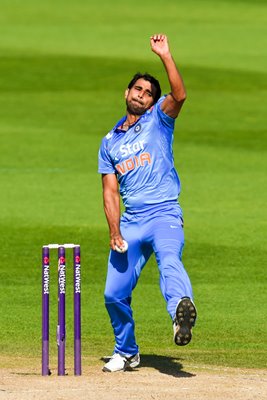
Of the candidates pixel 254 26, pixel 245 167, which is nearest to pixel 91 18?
pixel 254 26

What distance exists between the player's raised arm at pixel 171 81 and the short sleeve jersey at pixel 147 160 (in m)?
0.09

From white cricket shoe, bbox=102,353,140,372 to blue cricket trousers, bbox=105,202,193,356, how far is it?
0.05 m

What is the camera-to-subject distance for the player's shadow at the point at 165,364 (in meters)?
11.1

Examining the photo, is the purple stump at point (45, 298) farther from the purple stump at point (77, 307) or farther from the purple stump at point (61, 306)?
the purple stump at point (77, 307)

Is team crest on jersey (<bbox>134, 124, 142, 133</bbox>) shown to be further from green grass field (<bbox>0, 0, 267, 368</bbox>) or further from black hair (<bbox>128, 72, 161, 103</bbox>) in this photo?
green grass field (<bbox>0, 0, 267, 368</bbox>)

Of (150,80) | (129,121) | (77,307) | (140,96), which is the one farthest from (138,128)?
(77,307)

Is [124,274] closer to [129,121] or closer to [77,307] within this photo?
A: [77,307]

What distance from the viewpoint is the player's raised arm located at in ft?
36.0

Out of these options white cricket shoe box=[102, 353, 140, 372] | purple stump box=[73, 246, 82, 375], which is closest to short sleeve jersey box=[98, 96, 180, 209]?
purple stump box=[73, 246, 82, 375]

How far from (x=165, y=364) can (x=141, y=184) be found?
1589 mm

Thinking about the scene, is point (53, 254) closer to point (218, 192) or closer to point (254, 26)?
point (218, 192)

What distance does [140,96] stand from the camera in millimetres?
11289

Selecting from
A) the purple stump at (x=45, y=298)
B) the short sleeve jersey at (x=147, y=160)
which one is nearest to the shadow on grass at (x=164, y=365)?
the purple stump at (x=45, y=298)

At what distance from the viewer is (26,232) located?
60.6 ft
